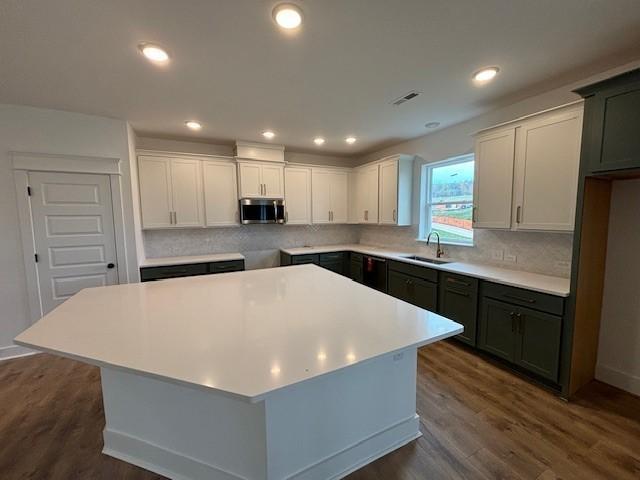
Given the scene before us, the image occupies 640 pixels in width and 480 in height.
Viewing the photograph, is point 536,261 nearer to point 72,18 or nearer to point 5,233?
point 72,18

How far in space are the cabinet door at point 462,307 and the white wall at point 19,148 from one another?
4.29 m

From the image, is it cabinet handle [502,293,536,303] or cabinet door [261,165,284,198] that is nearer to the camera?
cabinet handle [502,293,536,303]

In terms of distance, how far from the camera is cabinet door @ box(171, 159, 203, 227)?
386 cm

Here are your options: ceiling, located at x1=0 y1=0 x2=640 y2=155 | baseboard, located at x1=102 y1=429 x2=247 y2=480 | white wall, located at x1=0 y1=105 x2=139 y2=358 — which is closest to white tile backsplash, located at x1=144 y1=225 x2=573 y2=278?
white wall, located at x1=0 y1=105 x2=139 y2=358

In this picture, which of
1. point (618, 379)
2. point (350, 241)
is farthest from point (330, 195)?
point (618, 379)

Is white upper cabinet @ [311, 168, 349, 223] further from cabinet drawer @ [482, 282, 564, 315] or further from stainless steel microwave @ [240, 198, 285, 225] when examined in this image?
cabinet drawer @ [482, 282, 564, 315]

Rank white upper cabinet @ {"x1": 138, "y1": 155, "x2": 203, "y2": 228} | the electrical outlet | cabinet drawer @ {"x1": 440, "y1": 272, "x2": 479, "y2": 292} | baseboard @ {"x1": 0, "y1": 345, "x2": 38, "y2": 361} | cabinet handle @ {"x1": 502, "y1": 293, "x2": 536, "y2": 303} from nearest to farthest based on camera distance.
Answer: cabinet handle @ {"x1": 502, "y1": 293, "x2": 536, "y2": 303} → cabinet drawer @ {"x1": 440, "y1": 272, "x2": 479, "y2": 292} → baseboard @ {"x1": 0, "y1": 345, "x2": 38, "y2": 361} → the electrical outlet → white upper cabinet @ {"x1": 138, "y1": 155, "x2": 203, "y2": 228}

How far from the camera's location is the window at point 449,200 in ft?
11.5

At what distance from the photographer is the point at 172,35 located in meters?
1.71

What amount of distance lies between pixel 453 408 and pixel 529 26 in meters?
2.68

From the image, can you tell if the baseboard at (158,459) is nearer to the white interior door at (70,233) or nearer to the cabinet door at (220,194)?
the white interior door at (70,233)

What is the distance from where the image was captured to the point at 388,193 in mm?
4297

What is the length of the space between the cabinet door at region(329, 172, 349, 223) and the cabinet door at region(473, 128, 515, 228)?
2481 mm

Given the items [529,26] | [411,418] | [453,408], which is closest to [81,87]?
[529,26]
